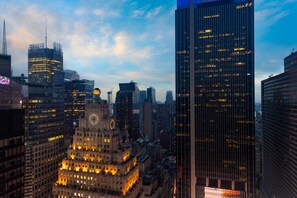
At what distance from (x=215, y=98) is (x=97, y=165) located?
78.6 metres

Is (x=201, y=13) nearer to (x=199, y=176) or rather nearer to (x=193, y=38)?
(x=193, y=38)

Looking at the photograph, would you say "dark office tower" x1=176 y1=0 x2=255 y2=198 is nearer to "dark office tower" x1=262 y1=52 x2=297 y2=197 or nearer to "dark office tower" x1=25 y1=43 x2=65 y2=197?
"dark office tower" x1=262 y1=52 x2=297 y2=197

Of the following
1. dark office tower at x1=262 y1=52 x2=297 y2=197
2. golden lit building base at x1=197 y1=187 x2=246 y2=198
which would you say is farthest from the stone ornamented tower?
dark office tower at x1=262 y1=52 x2=297 y2=197

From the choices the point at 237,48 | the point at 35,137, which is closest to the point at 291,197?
the point at 237,48

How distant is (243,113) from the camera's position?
122062 mm

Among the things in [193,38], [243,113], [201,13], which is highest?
[201,13]

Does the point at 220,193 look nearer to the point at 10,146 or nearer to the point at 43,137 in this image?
the point at 10,146

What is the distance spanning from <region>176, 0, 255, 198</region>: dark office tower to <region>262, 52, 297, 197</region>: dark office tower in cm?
1741

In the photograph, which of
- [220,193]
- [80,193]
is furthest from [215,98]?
[80,193]

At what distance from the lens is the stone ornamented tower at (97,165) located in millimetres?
91000

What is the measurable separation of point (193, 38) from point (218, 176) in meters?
85.4

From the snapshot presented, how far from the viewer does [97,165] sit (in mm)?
95250

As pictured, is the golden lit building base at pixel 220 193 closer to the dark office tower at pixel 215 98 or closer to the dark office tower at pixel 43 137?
the dark office tower at pixel 215 98

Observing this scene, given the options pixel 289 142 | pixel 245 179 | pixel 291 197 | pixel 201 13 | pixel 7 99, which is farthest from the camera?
pixel 201 13
